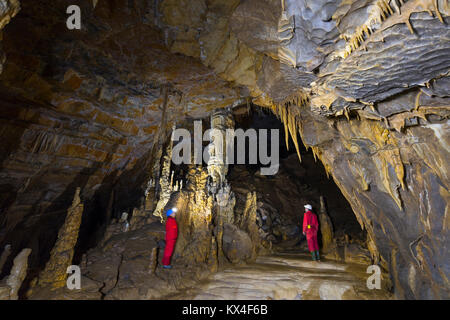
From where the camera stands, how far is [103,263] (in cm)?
591

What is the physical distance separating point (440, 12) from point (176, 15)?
4.17m

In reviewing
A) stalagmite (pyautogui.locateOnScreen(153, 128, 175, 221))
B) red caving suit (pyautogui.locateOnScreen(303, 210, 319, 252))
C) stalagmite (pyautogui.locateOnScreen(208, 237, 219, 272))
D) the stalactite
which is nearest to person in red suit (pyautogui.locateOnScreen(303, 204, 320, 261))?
red caving suit (pyautogui.locateOnScreen(303, 210, 319, 252))

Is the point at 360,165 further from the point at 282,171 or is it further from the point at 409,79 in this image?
the point at 282,171

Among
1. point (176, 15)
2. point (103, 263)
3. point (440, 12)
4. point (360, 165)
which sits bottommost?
point (103, 263)

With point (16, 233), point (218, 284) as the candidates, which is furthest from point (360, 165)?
point (16, 233)

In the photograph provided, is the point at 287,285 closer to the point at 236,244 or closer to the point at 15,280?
the point at 236,244

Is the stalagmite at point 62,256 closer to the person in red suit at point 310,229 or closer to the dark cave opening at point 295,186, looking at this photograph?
the person in red suit at point 310,229

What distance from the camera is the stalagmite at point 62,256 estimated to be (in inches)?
177

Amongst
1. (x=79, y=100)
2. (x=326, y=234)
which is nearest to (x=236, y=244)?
(x=326, y=234)

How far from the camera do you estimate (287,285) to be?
4.16m

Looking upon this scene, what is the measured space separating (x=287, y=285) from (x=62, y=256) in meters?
4.74

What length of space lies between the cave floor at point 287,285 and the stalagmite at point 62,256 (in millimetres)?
2497

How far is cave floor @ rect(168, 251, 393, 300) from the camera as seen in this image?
369 cm

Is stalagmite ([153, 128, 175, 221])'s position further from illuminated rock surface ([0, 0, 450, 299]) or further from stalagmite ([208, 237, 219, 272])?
stalagmite ([208, 237, 219, 272])
